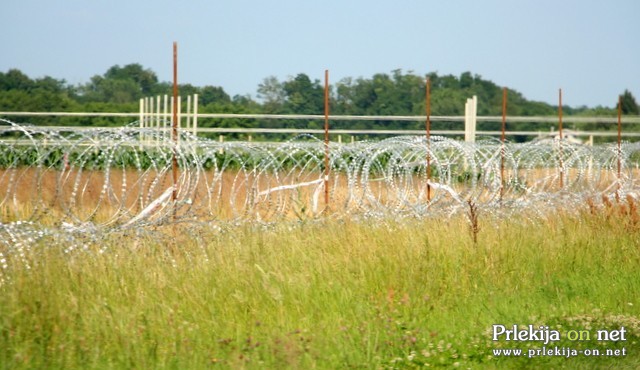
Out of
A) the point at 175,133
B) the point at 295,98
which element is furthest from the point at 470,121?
the point at 175,133

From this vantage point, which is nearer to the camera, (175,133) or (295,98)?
(175,133)

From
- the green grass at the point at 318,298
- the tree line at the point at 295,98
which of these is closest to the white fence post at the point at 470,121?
the tree line at the point at 295,98

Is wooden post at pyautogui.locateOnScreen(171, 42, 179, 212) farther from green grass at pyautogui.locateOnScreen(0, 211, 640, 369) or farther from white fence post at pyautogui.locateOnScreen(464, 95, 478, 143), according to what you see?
white fence post at pyautogui.locateOnScreen(464, 95, 478, 143)

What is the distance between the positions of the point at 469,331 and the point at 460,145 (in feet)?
19.0

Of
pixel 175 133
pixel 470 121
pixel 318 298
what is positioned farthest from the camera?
pixel 470 121

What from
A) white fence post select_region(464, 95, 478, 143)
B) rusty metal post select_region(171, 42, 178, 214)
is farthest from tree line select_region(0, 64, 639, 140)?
rusty metal post select_region(171, 42, 178, 214)

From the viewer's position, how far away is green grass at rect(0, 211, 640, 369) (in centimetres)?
662

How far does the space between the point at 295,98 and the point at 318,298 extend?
2503 cm

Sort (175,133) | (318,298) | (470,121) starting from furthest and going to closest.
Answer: (470,121), (175,133), (318,298)

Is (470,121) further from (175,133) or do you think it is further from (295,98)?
(175,133)

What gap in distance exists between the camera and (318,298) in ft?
26.4

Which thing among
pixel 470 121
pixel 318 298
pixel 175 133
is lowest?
pixel 318 298

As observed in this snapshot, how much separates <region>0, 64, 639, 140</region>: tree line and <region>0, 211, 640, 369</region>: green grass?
750 inches

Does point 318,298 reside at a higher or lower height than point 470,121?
lower
